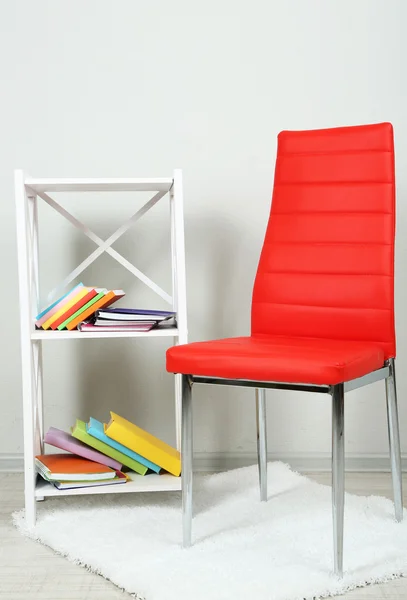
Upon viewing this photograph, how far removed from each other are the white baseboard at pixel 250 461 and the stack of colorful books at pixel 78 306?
689 millimetres

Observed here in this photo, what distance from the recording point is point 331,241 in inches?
77.0

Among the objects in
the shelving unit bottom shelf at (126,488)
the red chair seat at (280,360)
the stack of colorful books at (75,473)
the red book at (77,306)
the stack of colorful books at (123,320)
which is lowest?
the shelving unit bottom shelf at (126,488)

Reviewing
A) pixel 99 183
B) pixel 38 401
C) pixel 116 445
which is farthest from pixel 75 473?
pixel 99 183

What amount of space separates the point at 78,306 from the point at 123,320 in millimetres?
118

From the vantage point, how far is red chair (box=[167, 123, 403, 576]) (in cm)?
Result: 175

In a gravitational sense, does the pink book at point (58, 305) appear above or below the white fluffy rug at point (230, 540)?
above

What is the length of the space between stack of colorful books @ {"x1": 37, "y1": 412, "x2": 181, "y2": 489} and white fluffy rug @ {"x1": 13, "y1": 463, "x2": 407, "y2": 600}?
0.33 ft

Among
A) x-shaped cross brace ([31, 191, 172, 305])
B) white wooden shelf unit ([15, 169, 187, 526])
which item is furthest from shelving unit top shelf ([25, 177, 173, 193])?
x-shaped cross brace ([31, 191, 172, 305])

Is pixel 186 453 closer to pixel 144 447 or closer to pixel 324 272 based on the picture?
pixel 144 447

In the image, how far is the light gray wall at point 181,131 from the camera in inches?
95.8

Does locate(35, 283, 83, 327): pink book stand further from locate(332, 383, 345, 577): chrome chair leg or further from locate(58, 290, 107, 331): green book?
locate(332, 383, 345, 577): chrome chair leg

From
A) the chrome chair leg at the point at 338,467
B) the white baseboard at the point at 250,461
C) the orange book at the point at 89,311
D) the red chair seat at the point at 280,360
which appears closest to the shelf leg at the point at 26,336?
the orange book at the point at 89,311

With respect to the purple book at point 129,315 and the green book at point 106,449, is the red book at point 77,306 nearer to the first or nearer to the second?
the purple book at point 129,315

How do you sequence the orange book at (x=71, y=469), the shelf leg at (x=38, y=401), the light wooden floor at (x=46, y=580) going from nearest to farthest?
1. the light wooden floor at (x=46, y=580)
2. the orange book at (x=71, y=469)
3. the shelf leg at (x=38, y=401)
